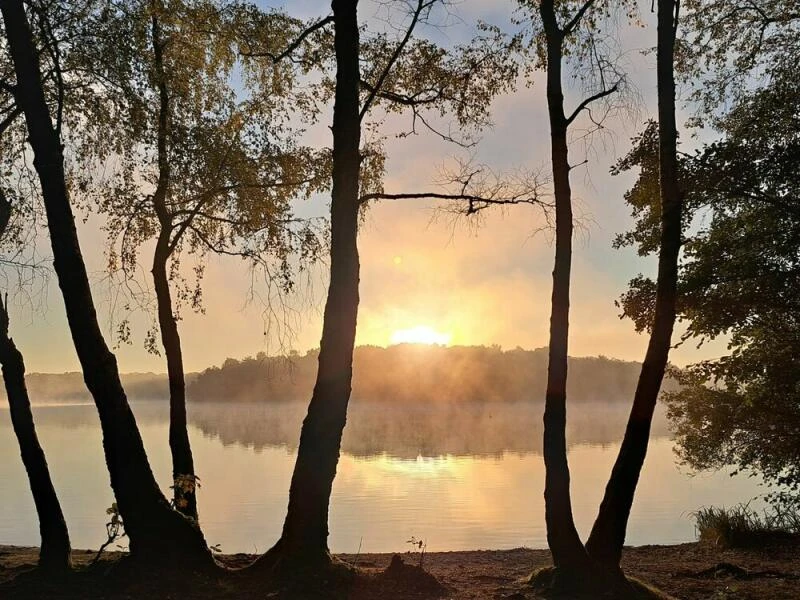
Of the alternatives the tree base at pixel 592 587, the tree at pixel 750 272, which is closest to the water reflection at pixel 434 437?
the tree at pixel 750 272

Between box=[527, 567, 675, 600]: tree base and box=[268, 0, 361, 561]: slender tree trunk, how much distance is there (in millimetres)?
2324

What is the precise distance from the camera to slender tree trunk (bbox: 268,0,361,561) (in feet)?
23.9

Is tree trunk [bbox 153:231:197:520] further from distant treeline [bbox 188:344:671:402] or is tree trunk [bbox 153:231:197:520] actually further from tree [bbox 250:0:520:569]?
distant treeline [bbox 188:344:671:402]

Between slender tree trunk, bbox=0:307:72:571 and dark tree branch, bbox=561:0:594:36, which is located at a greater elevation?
dark tree branch, bbox=561:0:594:36

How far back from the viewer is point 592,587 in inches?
289

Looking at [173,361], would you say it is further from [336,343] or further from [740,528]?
[740,528]

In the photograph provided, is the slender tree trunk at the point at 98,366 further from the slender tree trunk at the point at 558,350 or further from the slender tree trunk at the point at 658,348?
the slender tree trunk at the point at 658,348

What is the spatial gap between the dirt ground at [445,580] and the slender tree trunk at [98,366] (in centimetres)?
39

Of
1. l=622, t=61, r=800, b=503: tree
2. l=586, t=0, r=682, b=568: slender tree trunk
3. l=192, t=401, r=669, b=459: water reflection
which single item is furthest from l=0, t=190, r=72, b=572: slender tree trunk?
l=192, t=401, r=669, b=459: water reflection

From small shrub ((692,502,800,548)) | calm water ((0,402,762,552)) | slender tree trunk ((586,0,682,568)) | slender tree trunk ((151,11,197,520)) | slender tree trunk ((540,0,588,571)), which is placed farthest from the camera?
calm water ((0,402,762,552))

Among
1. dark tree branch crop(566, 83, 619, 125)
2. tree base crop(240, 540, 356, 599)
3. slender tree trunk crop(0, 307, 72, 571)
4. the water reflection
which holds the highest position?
dark tree branch crop(566, 83, 619, 125)

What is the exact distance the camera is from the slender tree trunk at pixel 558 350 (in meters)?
7.74

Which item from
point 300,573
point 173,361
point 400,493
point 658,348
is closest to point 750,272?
point 658,348

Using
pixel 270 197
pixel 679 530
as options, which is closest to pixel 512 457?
pixel 679 530
